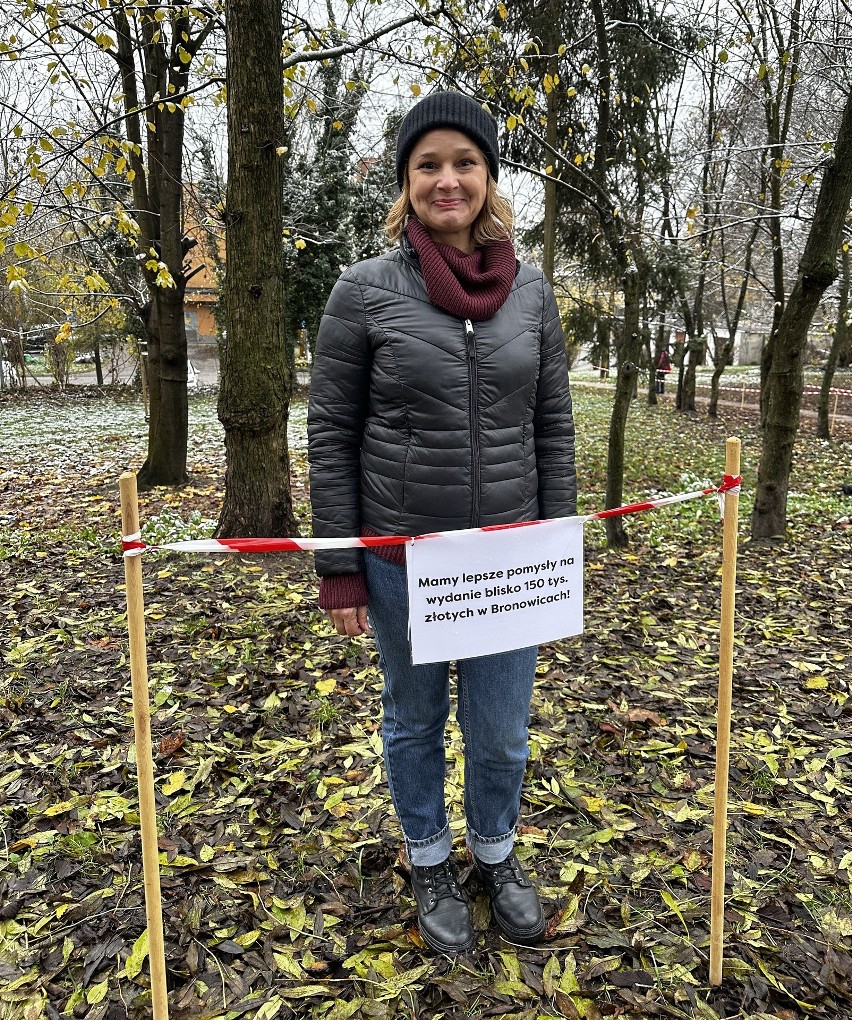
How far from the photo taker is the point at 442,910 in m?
2.22

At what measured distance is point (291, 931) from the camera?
→ 7.48 ft

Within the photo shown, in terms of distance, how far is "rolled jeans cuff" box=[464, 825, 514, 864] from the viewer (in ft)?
7.44

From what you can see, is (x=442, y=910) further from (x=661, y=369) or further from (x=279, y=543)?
(x=661, y=369)

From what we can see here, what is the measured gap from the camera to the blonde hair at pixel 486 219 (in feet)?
6.57

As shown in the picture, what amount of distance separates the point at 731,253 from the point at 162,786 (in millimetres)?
20841

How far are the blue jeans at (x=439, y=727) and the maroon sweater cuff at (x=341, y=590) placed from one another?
0.05m

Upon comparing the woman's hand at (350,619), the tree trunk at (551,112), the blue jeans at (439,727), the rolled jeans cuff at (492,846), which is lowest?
the rolled jeans cuff at (492,846)

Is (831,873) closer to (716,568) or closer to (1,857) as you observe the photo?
(1,857)

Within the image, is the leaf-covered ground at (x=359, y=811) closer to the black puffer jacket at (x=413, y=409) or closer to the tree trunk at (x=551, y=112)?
the black puffer jacket at (x=413, y=409)

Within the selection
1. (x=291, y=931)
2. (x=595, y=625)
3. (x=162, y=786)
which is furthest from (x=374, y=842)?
(x=595, y=625)

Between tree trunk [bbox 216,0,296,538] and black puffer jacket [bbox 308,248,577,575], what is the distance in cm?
335

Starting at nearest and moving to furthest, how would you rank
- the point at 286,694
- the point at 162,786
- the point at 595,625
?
the point at 162,786 < the point at 286,694 < the point at 595,625

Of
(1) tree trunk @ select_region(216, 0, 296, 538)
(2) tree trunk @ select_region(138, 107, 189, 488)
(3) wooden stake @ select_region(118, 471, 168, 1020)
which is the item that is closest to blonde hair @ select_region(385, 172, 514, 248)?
(3) wooden stake @ select_region(118, 471, 168, 1020)

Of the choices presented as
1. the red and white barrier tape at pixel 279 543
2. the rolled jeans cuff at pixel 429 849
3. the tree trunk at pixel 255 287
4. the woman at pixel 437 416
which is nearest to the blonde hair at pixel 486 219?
the woman at pixel 437 416
